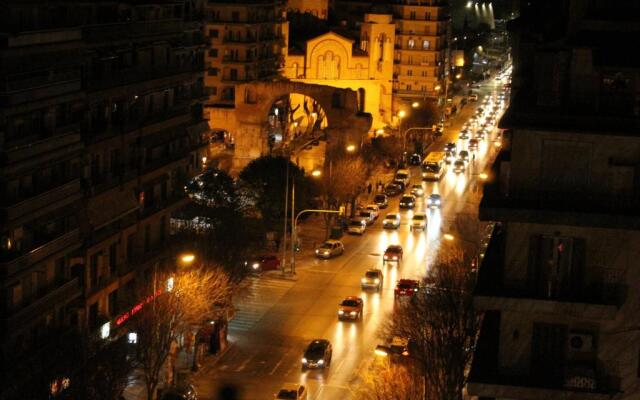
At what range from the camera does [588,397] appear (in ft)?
87.0

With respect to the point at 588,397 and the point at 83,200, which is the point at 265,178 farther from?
the point at 588,397

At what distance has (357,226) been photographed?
315ft

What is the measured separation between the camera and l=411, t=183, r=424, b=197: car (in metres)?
111

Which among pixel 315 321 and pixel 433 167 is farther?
pixel 433 167

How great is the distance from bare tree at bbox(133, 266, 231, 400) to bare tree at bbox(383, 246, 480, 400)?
854 cm

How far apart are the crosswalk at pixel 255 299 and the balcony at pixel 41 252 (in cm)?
1525

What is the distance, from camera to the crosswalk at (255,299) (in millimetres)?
70375

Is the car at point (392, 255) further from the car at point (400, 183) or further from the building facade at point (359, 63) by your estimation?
the building facade at point (359, 63)


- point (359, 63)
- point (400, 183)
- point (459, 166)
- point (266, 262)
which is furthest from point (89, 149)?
point (359, 63)

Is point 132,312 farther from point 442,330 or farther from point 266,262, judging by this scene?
point 266,262

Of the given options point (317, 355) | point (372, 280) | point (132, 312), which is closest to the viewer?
point (132, 312)

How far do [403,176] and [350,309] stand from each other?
47606mm

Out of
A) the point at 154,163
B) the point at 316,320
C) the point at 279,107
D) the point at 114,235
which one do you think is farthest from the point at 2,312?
the point at 279,107

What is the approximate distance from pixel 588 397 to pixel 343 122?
301 ft
